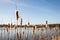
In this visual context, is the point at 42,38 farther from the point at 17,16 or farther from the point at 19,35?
the point at 17,16

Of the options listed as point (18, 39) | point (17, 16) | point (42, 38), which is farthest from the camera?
point (42, 38)

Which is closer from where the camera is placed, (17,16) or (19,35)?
(17,16)

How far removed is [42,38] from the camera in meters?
9.28

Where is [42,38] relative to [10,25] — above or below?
below

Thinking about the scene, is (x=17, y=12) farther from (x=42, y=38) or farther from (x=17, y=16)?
(x=42, y=38)

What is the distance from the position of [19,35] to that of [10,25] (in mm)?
1977

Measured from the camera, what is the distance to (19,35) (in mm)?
8055

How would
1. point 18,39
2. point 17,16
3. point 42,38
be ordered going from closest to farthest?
point 17,16 < point 18,39 < point 42,38

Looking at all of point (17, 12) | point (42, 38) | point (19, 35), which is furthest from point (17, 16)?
point (42, 38)

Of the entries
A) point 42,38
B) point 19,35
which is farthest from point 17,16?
point 42,38

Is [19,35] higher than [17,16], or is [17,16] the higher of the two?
[17,16]

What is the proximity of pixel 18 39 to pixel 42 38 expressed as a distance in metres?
1.87

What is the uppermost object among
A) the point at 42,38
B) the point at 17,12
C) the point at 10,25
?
the point at 17,12

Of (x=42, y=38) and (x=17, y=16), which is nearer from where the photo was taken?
(x=17, y=16)
